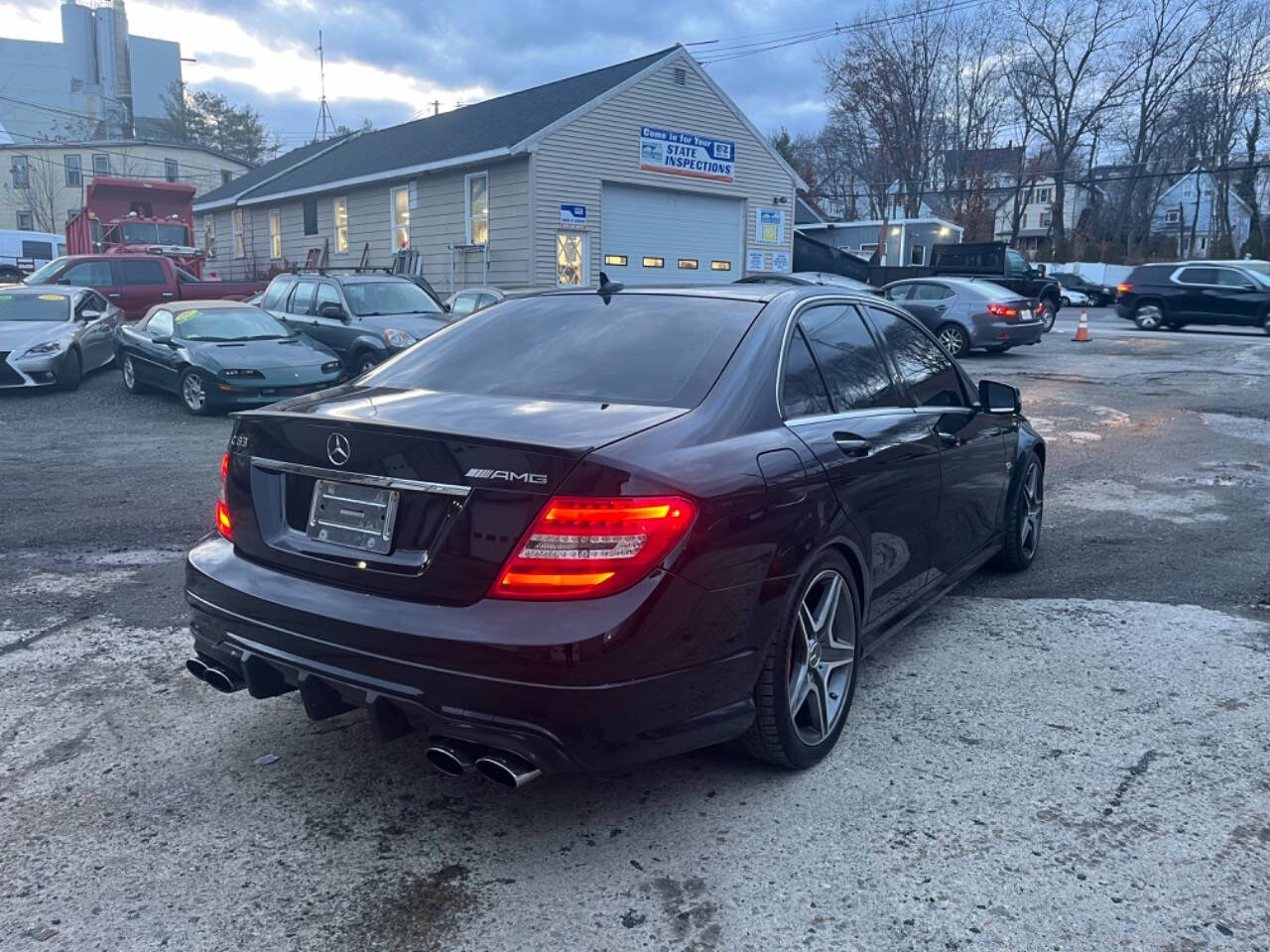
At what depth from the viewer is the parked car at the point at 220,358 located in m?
11.2

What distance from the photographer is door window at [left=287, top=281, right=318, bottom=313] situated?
13.8 meters

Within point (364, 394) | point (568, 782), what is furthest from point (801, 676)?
point (364, 394)

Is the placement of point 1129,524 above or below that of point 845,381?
below

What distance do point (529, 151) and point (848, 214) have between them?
140 feet

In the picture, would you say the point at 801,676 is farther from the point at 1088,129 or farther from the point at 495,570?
the point at 1088,129

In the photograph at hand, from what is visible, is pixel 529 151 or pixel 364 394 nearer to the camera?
pixel 364 394

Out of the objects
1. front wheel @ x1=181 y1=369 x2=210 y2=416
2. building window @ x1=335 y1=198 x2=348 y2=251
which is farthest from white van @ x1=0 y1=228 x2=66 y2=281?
front wheel @ x1=181 y1=369 x2=210 y2=416

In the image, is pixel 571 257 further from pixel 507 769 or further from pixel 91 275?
pixel 507 769

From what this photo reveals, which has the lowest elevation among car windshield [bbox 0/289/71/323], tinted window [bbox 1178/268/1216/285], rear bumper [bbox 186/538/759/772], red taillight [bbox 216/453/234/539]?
rear bumper [bbox 186/538/759/772]

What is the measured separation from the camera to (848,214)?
59812 mm

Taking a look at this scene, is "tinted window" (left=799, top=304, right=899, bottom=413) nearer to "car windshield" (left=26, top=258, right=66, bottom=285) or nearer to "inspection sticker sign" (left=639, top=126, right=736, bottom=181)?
"car windshield" (left=26, top=258, right=66, bottom=285)

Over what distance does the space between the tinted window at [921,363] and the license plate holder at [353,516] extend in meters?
2.36

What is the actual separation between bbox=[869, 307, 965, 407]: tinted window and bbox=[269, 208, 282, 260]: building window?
28.1m

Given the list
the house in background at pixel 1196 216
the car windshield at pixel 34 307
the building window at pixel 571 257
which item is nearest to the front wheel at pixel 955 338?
the building window at pixel 571 257
